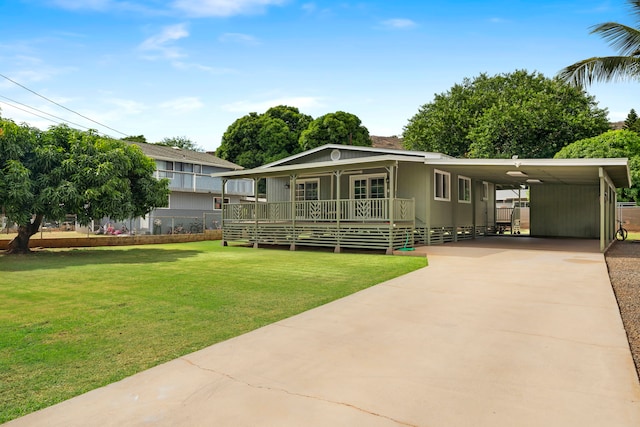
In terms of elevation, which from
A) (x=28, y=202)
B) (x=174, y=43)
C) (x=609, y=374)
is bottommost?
(x=609, y=374)

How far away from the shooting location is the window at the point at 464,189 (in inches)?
690

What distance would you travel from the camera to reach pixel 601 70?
1250 cm

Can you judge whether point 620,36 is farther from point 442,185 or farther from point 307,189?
point 307,189

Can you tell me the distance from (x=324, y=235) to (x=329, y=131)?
77.0 ft

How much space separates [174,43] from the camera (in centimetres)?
1848

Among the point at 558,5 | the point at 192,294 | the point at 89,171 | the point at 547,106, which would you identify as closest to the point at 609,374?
the point at 192,294

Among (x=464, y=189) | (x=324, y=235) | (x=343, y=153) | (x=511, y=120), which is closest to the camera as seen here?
(x=324, y=235)

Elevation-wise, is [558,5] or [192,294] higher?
[558,5]

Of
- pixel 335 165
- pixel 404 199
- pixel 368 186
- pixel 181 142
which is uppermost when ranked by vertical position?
pixel 181 142

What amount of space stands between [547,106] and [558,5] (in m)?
15.5

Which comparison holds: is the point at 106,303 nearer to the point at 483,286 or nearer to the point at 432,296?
the point at 432,296

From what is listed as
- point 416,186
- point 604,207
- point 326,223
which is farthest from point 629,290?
point 326,223

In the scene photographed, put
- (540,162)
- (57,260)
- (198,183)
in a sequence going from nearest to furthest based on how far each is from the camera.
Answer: (540,162), (57,260), (198,183)

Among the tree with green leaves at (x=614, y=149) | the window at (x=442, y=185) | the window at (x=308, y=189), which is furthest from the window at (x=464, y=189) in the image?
the tree with green leaves at (x=614, y=149)
